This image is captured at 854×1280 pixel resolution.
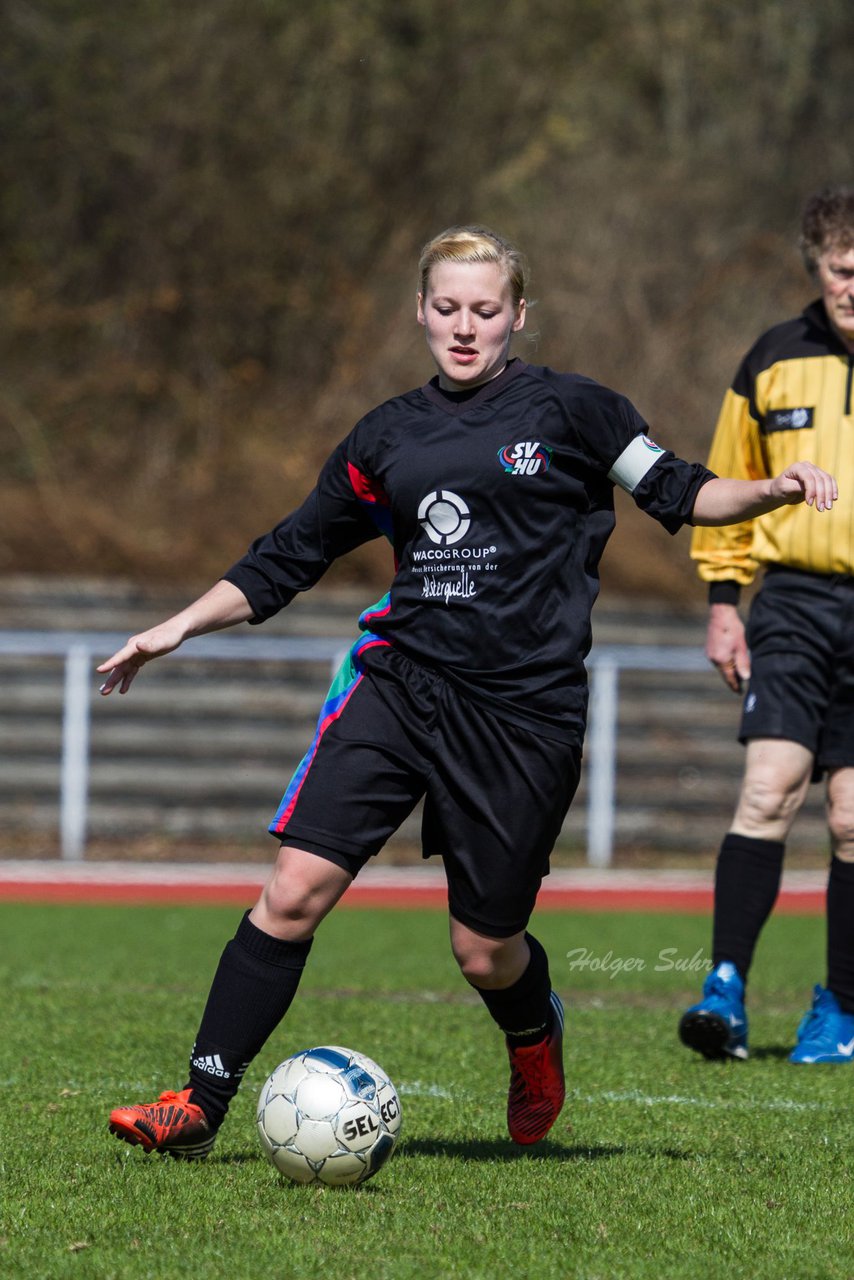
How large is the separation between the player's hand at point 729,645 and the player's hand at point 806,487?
2004mm

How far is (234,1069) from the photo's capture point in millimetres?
3871

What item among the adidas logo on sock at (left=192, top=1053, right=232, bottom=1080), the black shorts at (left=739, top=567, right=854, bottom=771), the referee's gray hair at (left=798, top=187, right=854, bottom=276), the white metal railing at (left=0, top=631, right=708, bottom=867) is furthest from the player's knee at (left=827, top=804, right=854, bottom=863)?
the white metal railing at (left=0, top=631, right=708, bottom=867)

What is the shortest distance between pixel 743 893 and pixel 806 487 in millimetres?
2223

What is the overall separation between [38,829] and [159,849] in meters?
0.94

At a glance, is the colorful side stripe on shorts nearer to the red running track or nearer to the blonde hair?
the blonde hair

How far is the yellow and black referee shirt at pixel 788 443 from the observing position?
5508 millimetres

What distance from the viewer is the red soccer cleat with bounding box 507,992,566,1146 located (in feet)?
13.6

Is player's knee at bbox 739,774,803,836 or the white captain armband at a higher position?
the white captain armband

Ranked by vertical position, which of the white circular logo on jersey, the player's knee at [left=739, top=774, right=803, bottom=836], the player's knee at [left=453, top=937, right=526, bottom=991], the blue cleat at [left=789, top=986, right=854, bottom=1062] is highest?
the white circular logo on jersey

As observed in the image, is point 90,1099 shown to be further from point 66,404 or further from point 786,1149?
point 66,404

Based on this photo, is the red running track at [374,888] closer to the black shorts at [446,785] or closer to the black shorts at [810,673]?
the black shorts at [810,673]

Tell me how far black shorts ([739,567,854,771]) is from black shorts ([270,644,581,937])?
171 cm

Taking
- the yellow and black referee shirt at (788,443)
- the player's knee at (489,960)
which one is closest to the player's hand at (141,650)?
the player's knee at (489,960)

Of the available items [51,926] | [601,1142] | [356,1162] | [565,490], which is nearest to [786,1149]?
[601,1142]
